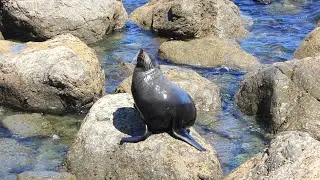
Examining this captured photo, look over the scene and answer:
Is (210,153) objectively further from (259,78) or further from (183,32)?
(183,32)

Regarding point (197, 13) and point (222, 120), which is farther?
point (197, 13)

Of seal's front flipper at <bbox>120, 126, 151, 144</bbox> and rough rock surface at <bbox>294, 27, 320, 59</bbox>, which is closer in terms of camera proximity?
seal's front flipper at <bbox>120, 126, 151, 144</bbox>

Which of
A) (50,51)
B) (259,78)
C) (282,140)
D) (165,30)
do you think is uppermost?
(282,140)

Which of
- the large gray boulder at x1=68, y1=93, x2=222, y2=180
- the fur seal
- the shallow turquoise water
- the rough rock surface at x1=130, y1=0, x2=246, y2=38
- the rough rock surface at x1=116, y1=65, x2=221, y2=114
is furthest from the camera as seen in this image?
the rough rock surface at x1=130, y1=0, x2=246, y2=38

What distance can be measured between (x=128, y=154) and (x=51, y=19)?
22.8ft

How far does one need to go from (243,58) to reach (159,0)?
4700 millimetres

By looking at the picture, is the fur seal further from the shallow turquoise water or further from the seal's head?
the shallow turquoise water

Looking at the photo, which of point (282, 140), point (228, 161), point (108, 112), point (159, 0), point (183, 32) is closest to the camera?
point (282, 140)

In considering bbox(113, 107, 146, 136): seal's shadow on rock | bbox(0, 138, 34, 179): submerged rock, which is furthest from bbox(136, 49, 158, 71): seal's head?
bbox(0, 138, 34, 179): submerged rock

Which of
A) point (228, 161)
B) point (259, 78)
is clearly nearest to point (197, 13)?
point (259, 78)

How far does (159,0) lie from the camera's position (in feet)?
52.7

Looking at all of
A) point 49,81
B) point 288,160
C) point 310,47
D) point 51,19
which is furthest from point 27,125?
point 310,47

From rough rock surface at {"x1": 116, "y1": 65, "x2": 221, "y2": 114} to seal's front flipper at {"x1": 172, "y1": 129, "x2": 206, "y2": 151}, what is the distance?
2.70m

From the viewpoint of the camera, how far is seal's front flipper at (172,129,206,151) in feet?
21.8
